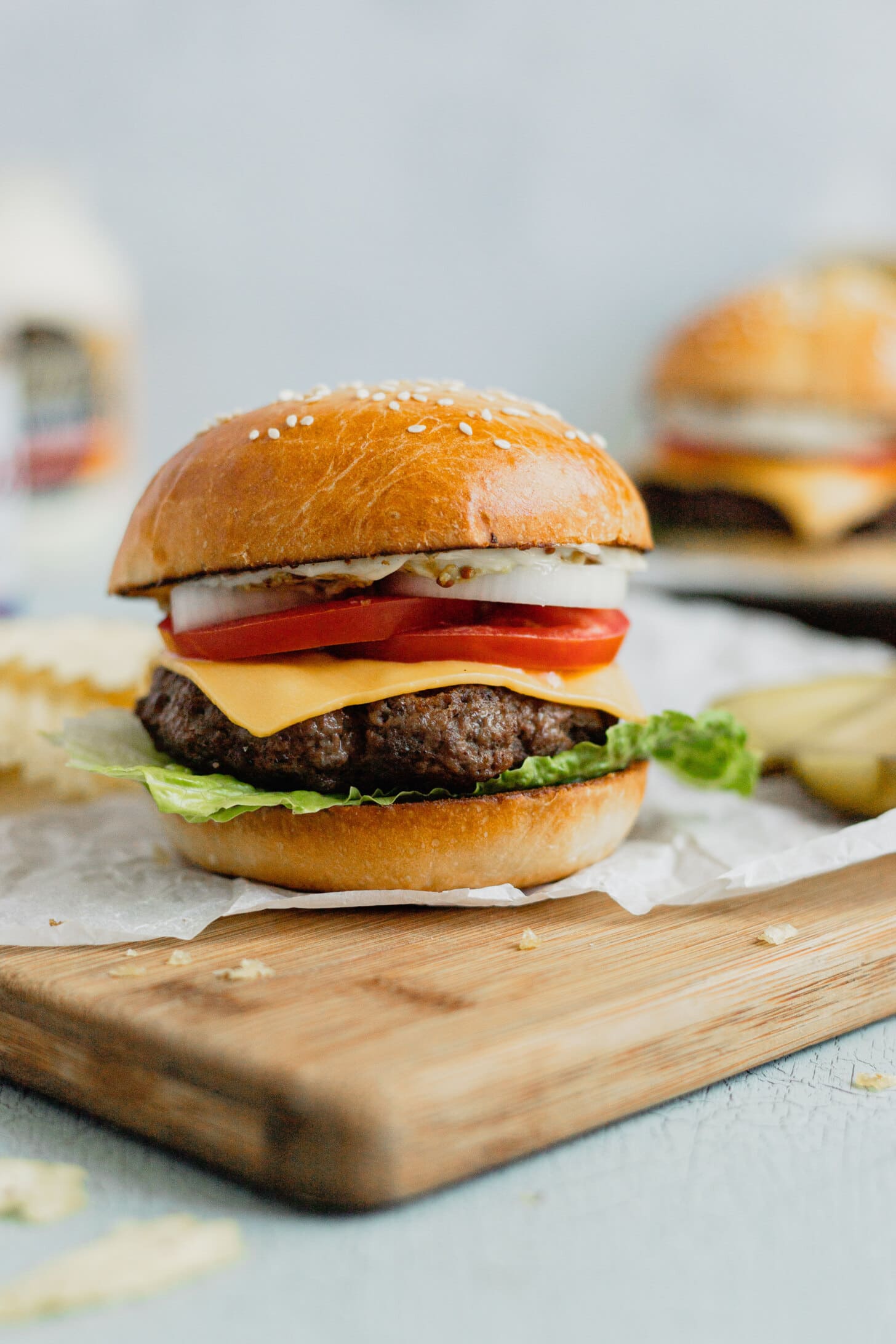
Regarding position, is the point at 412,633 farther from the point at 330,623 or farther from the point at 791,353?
the point at 791,353

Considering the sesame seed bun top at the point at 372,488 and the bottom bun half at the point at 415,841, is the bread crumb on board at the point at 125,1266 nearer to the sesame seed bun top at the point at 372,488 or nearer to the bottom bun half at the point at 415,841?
the bottom bun half at the point at 415,841

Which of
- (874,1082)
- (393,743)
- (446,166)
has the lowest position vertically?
(874,1082)

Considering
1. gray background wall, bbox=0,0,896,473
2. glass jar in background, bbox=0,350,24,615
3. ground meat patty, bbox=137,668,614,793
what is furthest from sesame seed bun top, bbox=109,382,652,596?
gray background wall, bbox=0,0,896,473

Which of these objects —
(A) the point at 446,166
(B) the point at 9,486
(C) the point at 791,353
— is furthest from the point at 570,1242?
(A) the point at 446,166

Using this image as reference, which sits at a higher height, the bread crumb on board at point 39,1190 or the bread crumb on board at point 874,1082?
the bread crumb on board at point 39,1190

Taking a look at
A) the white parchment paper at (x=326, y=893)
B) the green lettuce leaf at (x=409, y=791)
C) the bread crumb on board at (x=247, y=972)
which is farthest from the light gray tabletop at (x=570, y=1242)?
the green lettuce leaf at (x=409, y=791)
